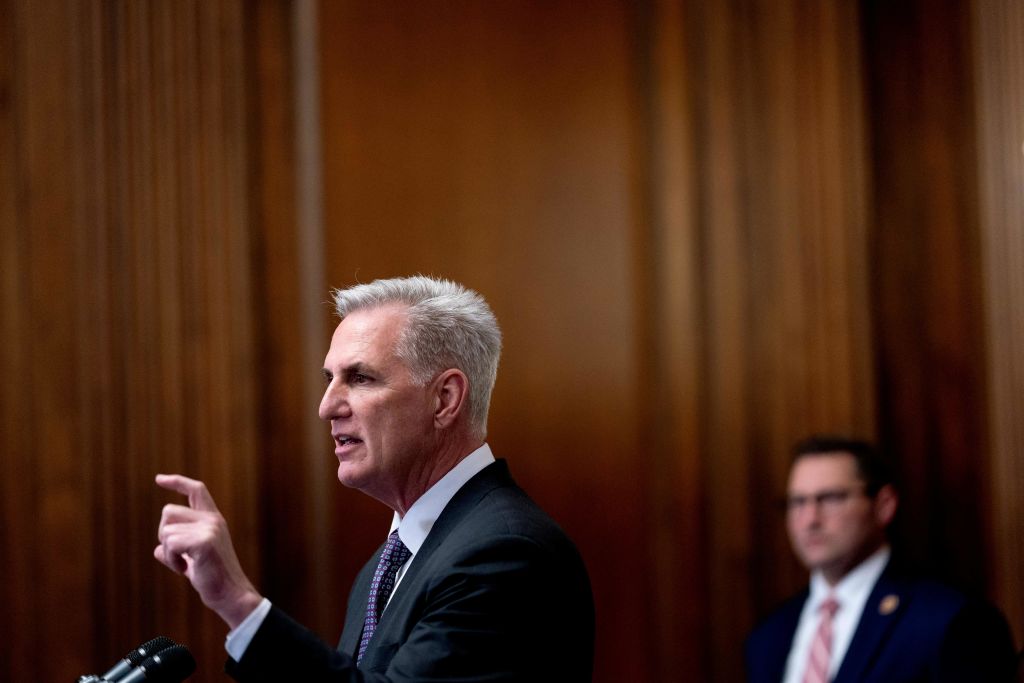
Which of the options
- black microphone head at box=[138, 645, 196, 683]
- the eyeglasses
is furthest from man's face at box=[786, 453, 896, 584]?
black microphone head at box=[138, 645, 196, 683]

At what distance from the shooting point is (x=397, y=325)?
7.86ft

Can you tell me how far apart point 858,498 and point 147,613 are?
2200 millimetres

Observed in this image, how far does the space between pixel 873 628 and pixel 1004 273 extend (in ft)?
4.31

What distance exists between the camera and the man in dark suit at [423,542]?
183 centimetres

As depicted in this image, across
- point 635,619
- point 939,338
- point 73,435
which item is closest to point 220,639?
point 73,435

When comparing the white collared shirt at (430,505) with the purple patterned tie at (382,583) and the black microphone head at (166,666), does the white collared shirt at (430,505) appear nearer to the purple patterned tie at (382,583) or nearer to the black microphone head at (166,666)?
the purple patterned tie at (382,583)

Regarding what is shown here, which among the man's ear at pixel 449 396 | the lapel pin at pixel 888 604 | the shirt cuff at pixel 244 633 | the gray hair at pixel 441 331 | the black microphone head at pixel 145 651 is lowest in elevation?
the lapel pin at pixel 888 604

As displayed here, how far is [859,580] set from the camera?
3824mm

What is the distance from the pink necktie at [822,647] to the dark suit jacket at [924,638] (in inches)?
3.3

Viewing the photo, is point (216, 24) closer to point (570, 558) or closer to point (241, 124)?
point (241, 124)

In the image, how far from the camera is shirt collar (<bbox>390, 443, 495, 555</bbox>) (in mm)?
2311

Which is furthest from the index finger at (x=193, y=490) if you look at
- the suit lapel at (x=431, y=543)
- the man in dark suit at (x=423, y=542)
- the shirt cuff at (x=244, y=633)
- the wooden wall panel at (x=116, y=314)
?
the wooden wall panel at (x=116, y=314)

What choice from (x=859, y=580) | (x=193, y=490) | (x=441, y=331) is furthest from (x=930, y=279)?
(x=193, y=490)

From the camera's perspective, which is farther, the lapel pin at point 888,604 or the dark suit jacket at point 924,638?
the lapel pin at point 888,604
